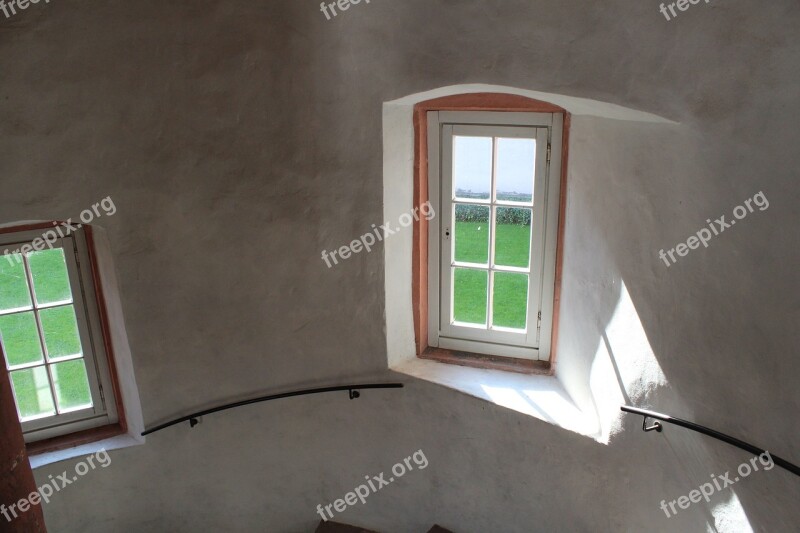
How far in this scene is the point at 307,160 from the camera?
359cm

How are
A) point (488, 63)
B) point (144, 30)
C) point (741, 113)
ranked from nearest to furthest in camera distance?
point (741, 113) → point (488, 63) → point (144, 30)

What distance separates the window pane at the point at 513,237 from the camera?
3.76 metres

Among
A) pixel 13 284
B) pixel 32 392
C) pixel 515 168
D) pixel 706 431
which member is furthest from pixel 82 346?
pixel 706 431

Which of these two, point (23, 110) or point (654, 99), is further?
point (23, 110)

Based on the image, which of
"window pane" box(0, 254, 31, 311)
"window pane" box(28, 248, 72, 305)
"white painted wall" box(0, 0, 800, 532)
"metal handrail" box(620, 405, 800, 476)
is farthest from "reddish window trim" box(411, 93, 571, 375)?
"window pane" box(0, 254, 31, 311)

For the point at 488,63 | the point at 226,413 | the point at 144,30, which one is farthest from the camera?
the point at 226,413

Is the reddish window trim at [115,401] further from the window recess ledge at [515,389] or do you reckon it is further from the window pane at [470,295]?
the window pane at [470,295]

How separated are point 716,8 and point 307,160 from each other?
6.42 feet

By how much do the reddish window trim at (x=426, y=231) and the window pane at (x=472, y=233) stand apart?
0.62 feet

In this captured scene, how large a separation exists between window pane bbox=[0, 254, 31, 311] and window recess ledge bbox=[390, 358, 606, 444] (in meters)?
2.00

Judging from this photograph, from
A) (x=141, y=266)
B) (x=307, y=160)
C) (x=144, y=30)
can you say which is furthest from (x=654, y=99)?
(x=141, y=266)

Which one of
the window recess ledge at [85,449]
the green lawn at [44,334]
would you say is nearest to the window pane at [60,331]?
the green lawn at [44,334]

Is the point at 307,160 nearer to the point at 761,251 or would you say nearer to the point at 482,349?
the point at 482,349

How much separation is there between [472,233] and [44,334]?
2.40 m
